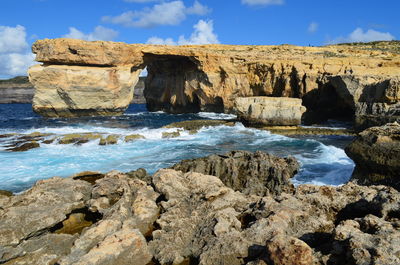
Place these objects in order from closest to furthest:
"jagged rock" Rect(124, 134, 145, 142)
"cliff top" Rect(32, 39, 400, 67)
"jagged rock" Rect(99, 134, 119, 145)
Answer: "jagged rock" Rect(99, 134, 119, 145) → "jagged rock" Rect(124, 134, 145, 142) → "cliff top" Rect(32, 39, 400, 67)

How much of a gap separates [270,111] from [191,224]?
21.1 m

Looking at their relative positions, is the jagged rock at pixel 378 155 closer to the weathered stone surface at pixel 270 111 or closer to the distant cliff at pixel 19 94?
the weathered stone surface at pixel 270 111

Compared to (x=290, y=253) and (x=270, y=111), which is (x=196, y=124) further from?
(x=290, y=253)

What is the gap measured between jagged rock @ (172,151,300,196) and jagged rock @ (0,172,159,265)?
292cm

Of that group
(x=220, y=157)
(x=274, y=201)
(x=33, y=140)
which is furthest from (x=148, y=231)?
(x=33, y=140)

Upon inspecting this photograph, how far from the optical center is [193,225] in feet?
19.3

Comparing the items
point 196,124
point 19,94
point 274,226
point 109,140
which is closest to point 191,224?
point 274,226

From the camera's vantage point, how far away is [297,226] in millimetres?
5395

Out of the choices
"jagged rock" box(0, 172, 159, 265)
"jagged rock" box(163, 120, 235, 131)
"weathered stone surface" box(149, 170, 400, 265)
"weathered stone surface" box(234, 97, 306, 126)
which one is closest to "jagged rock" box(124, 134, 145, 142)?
"jagged rock" box(163, 120, 235, 131)

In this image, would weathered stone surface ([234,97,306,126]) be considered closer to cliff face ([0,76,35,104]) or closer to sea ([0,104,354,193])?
sea ([0,104,354,193])

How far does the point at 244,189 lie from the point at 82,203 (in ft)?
15.1

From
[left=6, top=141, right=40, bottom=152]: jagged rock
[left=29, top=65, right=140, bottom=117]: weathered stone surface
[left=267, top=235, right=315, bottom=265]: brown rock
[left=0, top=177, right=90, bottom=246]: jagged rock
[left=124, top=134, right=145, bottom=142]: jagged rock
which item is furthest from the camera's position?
[left=29, top=65, right=140, bottom=117]: weathered stone surface

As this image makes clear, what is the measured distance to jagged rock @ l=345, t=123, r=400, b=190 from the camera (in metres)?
8.84

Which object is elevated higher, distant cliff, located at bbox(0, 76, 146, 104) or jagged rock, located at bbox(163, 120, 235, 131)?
distant cliff, located at bbox(0, 76, 146, 104)
